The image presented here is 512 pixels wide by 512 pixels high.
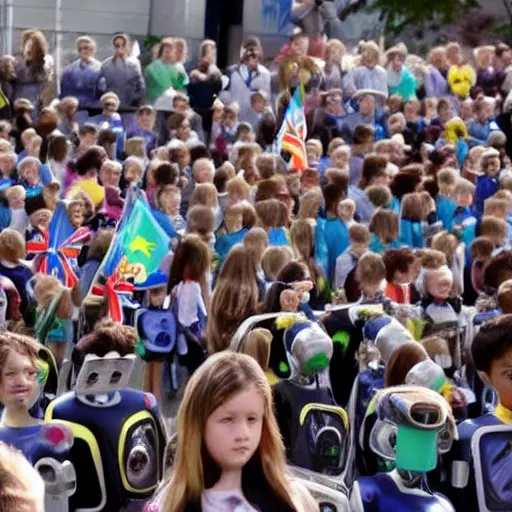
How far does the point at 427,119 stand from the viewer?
71.3 ft

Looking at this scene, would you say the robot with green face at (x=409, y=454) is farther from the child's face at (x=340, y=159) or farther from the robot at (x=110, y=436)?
the child's face at (x=340, y=159)

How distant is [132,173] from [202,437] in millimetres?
11488

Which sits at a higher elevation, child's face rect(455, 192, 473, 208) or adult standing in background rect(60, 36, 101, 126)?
adult standing in background rect(60, 36, 101, 126)

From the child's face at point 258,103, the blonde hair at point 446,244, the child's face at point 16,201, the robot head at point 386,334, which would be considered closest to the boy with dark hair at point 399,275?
the blonde hair at point 446,244

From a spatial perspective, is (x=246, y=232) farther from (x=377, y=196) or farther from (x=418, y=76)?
(x=418, y=76)

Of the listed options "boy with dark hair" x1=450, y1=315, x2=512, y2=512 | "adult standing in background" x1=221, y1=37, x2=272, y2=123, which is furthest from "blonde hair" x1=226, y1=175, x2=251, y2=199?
"boy with dark hair" x1=450, y1=315, x2=512, y2=512

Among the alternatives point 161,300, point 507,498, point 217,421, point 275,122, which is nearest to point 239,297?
point 161,300

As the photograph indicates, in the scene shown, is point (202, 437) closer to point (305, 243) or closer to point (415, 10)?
point (305, 243)

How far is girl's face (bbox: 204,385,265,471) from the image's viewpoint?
5109 mm

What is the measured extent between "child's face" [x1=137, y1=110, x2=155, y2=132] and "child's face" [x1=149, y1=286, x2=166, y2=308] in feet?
26.3

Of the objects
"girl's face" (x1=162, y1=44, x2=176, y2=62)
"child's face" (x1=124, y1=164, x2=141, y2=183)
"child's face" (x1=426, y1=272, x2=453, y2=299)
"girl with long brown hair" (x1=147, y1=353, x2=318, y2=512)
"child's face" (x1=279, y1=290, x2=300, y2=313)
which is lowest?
"child's face" (x1=124, y1=164, x2=141, y2=183)

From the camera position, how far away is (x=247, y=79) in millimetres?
21984

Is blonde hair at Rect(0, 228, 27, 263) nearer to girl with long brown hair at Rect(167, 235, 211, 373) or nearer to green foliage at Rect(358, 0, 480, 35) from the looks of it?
girl with long brown hair at Rect(167, 235, 211, 373)

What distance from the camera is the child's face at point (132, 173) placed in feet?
54.1
